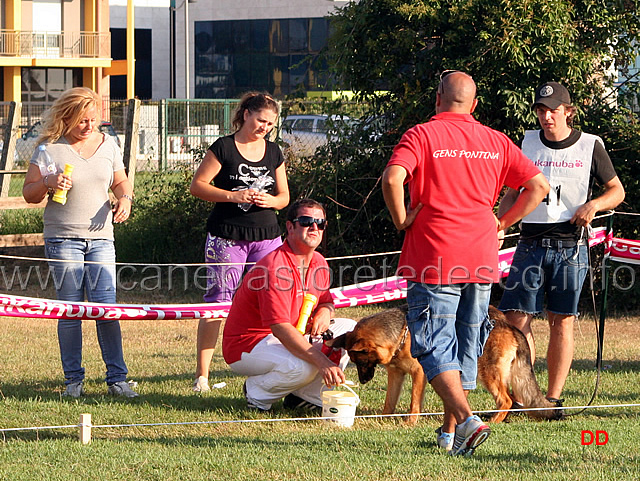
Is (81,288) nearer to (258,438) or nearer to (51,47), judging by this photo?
(258,438)

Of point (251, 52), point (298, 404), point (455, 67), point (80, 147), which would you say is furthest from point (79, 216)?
point (251, 52)

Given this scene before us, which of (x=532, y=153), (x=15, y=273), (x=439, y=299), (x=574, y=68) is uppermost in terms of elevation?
(x=574, y=68)

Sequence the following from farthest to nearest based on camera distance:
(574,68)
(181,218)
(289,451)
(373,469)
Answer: (181,218) < (574,68) < (289,451) < (373,469)

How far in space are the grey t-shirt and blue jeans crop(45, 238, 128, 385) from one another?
0.24ft

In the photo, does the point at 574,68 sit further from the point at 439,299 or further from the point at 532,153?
the point at 439,299

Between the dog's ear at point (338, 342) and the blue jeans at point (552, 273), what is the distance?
3.93ft

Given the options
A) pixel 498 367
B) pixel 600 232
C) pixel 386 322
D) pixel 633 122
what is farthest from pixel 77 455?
pixel 633 122

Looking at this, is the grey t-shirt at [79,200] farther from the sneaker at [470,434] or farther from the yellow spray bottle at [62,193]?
the sneaker at [470,434]

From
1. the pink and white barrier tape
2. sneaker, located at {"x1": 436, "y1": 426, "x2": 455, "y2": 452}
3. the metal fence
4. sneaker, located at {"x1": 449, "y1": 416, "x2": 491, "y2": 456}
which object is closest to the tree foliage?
the metal fence

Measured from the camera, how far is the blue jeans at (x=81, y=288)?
6211 millimetres

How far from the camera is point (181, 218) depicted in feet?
40.8

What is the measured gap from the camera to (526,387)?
5.66 m

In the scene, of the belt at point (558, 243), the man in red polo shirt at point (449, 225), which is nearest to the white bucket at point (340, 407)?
the man in red polo shirt at point (449, 225)

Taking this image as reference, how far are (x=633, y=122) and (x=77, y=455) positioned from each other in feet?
24.8
